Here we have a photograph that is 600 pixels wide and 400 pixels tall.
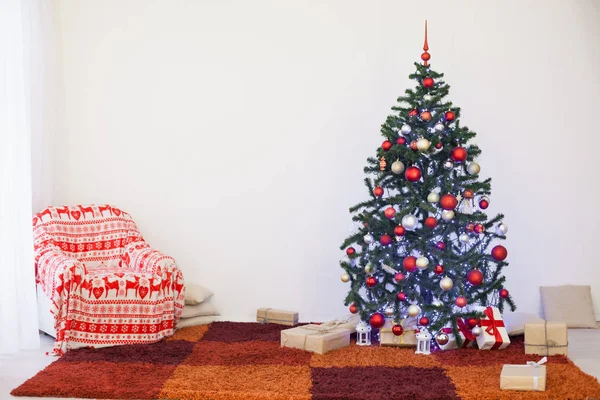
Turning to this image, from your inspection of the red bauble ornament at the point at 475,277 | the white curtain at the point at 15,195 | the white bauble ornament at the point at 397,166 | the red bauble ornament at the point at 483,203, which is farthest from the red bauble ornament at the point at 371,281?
the white curtain at the point at 15,195

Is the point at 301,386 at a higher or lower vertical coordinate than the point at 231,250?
lower

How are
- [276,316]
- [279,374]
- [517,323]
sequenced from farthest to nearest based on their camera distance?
[276,316], [517,323], [279,374]

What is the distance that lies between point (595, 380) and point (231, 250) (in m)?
2.71

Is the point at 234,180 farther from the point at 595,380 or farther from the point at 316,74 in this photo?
the point at 595,380

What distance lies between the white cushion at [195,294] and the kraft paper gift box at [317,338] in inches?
37.5

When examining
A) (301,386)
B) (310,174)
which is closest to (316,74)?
(310,174)

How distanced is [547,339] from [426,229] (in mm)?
903

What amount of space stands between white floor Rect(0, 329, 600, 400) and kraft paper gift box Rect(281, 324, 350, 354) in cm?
108

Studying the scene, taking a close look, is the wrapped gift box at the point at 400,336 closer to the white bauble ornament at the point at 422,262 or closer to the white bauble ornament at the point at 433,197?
the white bauble ornament at the point at 422,262

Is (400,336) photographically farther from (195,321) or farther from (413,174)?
(195,321)

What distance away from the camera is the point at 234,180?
5.32 m

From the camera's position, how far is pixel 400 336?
428 cm

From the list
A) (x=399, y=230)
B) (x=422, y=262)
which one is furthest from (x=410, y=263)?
(x=399, y=230)

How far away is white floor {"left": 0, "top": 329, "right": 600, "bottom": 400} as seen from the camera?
142 inches
